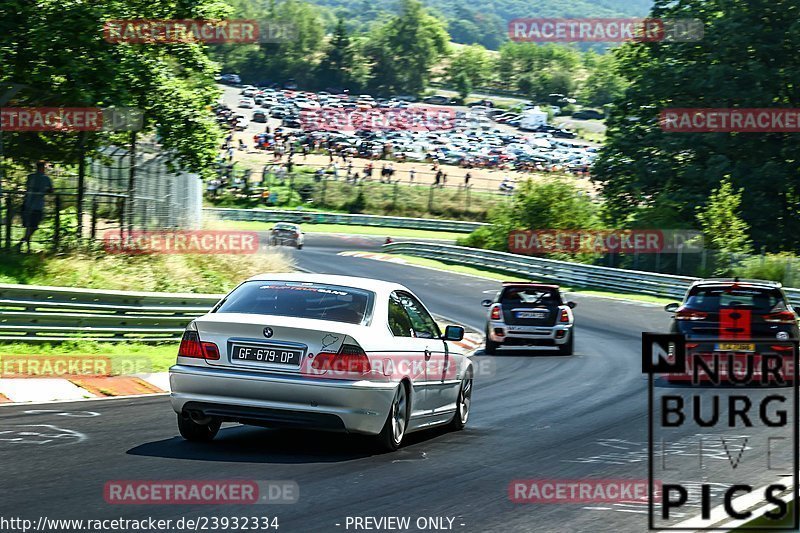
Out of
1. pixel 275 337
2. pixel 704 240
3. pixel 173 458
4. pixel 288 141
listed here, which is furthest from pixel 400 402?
pixel 288 141

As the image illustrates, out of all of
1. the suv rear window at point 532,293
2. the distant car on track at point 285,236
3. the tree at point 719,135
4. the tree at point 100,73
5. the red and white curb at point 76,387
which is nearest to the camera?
the red and white curb at point 76,387

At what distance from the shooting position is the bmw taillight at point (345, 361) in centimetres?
934

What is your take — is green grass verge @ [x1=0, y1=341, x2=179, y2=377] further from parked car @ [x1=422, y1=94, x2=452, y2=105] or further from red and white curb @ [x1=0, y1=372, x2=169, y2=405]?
parked car @ [x1=422, y1=94, x2=452, y2=105]

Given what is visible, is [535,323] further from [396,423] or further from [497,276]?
[497,276]

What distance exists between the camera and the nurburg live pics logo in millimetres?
6621

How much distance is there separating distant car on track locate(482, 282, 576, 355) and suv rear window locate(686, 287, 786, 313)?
5.37m

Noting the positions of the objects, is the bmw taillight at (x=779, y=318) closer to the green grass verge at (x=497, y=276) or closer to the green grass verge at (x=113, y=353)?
the green grass verge at (x=113, y=353)

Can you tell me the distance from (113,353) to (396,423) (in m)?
7.96

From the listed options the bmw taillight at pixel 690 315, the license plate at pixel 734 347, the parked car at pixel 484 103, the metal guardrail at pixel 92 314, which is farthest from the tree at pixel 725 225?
the parked car at pixel 484 103

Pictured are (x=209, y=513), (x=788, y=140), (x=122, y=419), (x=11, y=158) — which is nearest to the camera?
(x=209, y=513)

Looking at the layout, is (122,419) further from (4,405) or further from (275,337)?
(275,337)

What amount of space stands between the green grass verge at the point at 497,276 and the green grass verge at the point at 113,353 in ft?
76.6

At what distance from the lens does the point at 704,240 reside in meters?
43.8

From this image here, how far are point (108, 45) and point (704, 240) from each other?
27762 millimetres
